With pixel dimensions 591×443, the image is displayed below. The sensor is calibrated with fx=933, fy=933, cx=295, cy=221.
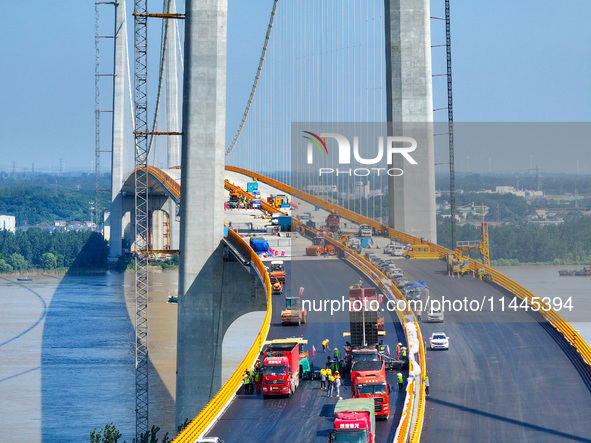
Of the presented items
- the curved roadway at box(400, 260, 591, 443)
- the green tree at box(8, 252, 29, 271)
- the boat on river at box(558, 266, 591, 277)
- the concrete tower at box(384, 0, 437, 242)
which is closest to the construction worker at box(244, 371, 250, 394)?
the curved roadway at box(400, 260, 591, 443)

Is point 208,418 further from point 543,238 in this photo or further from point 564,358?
point 543,238

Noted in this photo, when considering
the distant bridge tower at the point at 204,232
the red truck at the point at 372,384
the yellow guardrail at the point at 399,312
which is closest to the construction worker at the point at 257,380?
the red truck at the point at 372,384

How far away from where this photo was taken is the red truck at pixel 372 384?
31.0 metres

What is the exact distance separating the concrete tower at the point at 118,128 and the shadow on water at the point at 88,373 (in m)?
40.1

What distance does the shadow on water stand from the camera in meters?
55.6

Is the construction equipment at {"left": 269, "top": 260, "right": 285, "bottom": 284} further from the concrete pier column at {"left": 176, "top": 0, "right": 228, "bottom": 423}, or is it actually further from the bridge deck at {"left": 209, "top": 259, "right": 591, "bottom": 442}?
the bridge deck at {"left": 209, "top": 259, "right": 591, "bottom": 442}

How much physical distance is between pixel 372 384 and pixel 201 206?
1143 inches

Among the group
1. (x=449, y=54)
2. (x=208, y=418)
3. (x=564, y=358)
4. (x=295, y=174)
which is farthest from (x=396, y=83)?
(x=295, y=174)

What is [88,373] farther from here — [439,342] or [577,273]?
[577,273]

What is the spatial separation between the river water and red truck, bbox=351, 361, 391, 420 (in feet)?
74.0

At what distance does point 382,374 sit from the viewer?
1307 inches

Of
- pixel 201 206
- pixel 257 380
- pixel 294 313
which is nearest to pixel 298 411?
pixel 257 380

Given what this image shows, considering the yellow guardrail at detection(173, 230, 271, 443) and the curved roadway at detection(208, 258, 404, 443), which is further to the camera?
the curved roadway at detection(208, 258, 404, 443)

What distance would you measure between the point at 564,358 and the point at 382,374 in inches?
442
